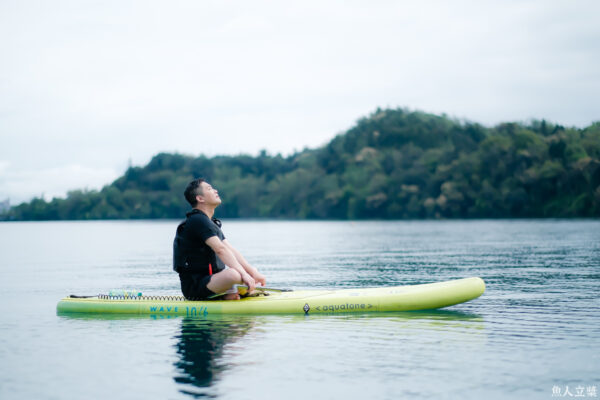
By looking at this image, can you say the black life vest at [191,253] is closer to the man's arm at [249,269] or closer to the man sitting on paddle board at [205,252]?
the man sitting on paddle board at [205,252]

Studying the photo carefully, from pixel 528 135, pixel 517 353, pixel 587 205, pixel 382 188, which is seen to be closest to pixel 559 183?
pixel 587 205

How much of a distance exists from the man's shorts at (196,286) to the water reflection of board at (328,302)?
0.13 metres

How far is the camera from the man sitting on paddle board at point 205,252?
10.3m

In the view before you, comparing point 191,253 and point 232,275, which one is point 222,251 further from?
point 191,253

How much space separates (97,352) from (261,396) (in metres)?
3.25

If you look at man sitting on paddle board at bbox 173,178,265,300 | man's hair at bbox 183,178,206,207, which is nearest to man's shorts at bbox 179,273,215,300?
man sitting on paddle board at bbox 173,178,265,300

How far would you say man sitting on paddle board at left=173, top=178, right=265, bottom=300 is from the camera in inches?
405

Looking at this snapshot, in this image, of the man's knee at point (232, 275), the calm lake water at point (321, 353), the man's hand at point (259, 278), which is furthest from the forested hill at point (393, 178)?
the man's knee at point (232, 275)

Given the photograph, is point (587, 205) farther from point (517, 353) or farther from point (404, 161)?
point (517, 353)

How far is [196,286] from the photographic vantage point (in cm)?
1112

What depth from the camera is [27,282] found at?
2005 centimetres

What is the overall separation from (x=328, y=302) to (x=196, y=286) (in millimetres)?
2287

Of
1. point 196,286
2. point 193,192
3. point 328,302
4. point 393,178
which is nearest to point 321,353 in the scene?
point 328,302

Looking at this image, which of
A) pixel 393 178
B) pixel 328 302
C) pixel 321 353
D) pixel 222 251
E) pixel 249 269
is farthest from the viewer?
pixel 393 178
